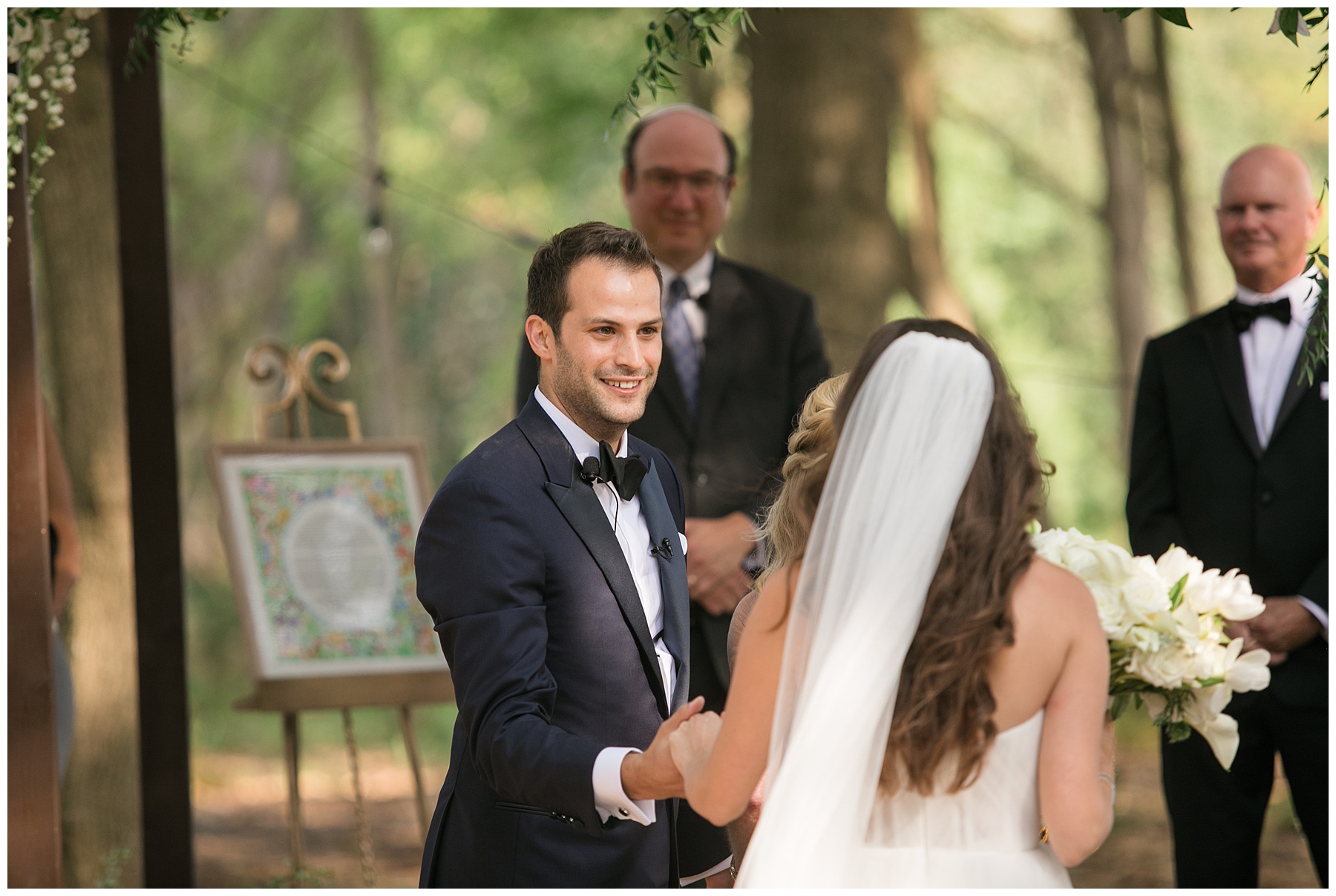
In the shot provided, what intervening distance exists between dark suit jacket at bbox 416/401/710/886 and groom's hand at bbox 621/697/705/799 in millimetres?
67

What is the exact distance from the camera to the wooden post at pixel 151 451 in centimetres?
424

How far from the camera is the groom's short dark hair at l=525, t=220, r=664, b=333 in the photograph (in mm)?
2377

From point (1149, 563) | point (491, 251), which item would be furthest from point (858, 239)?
point (491, 251)

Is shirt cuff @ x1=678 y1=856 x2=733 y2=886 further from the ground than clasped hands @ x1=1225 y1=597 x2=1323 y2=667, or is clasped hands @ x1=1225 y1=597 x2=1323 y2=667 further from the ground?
clasped hands @ x1=1225 y1=597 x2=1323 y2=667

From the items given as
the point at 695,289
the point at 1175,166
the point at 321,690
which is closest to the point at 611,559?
the point at 695,289

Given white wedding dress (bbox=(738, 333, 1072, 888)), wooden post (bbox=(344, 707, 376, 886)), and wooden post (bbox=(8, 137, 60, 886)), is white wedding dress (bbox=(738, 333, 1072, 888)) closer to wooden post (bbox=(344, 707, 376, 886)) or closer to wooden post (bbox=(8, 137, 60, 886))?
wooden post (bbox=(8, 137, 60, 886))

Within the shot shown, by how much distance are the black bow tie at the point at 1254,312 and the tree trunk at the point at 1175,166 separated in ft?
17.2

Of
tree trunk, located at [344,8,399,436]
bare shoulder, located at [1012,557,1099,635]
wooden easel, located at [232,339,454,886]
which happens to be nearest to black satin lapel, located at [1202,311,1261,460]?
bare shoulder, located at [1012,557,1099,635]

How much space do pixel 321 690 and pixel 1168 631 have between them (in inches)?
126

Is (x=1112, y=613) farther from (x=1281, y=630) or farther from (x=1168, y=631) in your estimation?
(x=1281, y=630)

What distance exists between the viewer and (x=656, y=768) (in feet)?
6.94

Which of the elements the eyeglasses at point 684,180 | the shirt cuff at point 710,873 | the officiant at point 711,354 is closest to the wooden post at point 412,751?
the officiant at point 711,354

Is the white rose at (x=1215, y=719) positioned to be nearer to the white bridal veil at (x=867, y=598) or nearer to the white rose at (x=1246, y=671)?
the white rose at (x=1246, y=671)

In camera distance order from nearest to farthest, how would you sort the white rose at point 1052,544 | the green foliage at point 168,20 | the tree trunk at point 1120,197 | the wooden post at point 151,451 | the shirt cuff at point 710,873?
the white rose at point 1052,544 < the shirt cuff at point 710,873 < the green foliage at point 168,20 < the wooden post at point 151,451 < the tree trunk at point 1120,197
